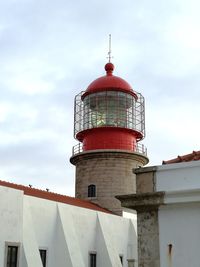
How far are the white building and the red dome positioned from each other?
17.7 m

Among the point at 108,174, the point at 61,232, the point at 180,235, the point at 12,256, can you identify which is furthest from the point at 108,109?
the point at 180,235

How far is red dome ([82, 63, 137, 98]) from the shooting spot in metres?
25.6

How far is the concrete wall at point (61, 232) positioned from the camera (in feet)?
48.5

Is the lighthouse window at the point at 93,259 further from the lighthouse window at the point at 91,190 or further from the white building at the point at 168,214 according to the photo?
the white building at the point at 168,214

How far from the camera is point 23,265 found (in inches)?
581

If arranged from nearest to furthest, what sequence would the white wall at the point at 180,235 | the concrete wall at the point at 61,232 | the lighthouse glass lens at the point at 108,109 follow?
the white wall at the point at 180,235, the concrete wall at the point at 61,232, the lighthouse glass lens at the point at 108,109

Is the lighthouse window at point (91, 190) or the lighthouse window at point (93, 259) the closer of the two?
the lighthouse window at point (93, 259)

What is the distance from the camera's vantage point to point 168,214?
7.80 meters

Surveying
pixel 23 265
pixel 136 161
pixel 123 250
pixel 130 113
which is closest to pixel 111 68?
pixel 130 113

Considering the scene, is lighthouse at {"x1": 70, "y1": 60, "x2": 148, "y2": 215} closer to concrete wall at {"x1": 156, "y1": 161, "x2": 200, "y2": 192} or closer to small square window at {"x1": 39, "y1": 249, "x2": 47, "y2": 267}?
small square window at {"x1": 39, "y1": 249, "x2": 47, "y2": 267}

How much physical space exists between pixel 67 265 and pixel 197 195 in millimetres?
10958

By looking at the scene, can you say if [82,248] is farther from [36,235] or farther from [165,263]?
[165,263]

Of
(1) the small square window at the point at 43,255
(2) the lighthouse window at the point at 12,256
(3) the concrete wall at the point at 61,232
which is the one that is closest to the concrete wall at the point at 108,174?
(3) the concrete wall at the point at 61,232

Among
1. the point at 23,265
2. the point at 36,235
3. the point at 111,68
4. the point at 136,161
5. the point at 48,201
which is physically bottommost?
the point at 23,265
